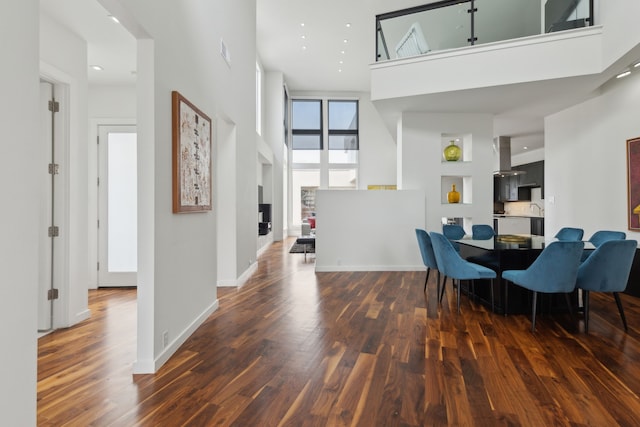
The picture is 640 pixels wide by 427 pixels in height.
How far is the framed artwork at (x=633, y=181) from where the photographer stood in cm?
450

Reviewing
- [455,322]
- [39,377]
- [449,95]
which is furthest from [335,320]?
[449,95]

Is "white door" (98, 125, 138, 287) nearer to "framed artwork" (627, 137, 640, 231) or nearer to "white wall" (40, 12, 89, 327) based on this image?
"white wall" (40, 12, 89, 327)

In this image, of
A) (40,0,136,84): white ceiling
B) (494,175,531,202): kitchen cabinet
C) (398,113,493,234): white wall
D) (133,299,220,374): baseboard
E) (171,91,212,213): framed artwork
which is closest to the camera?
(133,299,220,374): baseboard

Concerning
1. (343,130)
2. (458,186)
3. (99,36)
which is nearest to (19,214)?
(99,36)

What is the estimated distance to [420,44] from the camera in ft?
17.9

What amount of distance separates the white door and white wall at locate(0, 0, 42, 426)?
3.96m

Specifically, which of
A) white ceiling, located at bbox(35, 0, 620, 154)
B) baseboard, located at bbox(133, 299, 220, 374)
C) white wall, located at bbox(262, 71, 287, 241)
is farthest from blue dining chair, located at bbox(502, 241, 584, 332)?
white wall, located at bbox(262, 71, 287, 241)

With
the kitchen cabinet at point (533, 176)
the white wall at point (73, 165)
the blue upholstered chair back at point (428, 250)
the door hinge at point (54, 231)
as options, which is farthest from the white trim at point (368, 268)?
the kitchen cabinet at point (533, 176)

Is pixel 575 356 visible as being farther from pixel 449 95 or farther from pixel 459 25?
pixel 459 25

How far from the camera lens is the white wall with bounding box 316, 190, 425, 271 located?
20.5 feet

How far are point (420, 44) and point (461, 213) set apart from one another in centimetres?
318

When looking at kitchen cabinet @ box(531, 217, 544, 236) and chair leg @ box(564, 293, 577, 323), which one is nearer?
chair leg @ box(564, 293, 577, 323)

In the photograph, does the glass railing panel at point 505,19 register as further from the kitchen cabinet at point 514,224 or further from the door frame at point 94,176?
the kitchen cabinet at point 514,224

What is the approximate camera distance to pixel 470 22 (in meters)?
5.23
